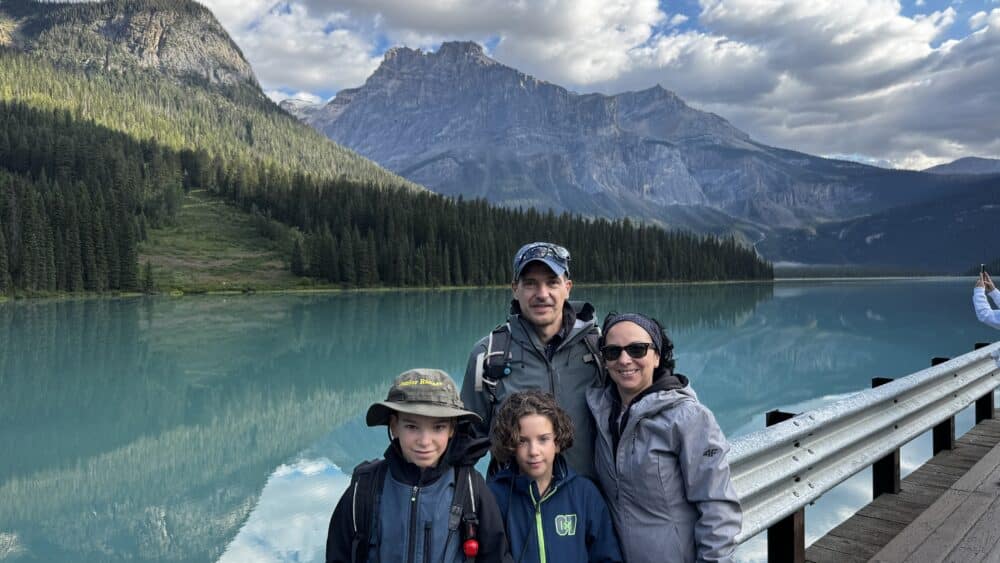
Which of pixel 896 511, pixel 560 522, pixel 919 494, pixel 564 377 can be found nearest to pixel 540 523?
pixel 560 522

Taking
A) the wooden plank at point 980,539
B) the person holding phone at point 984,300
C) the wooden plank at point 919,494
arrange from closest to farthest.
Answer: the wooden plank at point 980,539, the wooden plank at point 919,494, the person holding phone at point 984,300

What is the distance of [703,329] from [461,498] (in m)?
33.8

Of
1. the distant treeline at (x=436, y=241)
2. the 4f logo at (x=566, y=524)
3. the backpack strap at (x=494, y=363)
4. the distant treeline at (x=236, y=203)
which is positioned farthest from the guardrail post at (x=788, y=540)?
the distant treeline at (x=436, y=241)

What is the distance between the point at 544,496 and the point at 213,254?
371ft

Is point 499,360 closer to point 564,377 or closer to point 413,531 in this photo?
point 564,377

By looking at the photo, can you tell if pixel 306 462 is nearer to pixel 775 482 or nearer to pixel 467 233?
pixel 775 482

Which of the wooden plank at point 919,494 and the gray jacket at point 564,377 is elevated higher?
the gray jacket at point 564,377

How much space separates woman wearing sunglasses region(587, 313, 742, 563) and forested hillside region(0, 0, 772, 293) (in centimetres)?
8450

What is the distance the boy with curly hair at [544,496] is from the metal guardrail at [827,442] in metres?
0.78

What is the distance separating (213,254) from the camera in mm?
106125

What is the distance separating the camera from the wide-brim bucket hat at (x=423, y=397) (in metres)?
3.21

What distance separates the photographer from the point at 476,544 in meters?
3.10

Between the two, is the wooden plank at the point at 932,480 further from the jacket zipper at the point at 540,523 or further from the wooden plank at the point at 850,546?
the jacket zipper at the point at 540,523

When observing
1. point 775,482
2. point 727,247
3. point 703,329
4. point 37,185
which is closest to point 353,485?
point 775,482
